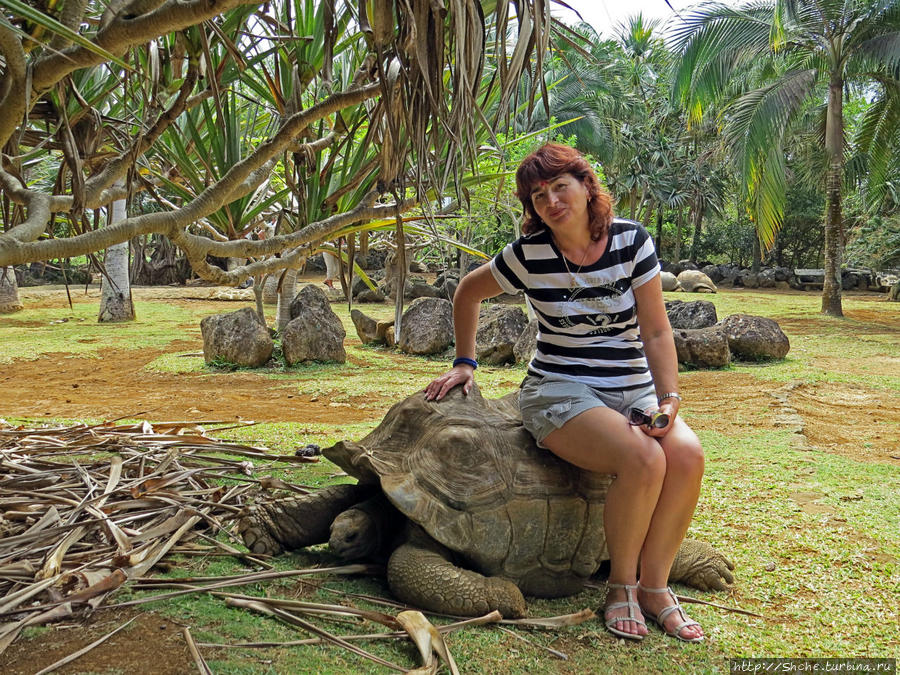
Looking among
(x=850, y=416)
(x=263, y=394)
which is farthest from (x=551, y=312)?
(x=263, y=394)

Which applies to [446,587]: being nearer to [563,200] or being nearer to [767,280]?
[563,200]

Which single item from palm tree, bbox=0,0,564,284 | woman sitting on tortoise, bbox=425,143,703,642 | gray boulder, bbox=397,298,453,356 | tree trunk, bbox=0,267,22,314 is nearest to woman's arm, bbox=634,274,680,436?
woman sitting on tortoise, bbox=425,143,703,642

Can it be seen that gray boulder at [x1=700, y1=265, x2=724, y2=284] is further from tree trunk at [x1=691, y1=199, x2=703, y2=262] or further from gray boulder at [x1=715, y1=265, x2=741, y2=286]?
tree trunk at [x1=691, y1=199, x2=703, y2=262]

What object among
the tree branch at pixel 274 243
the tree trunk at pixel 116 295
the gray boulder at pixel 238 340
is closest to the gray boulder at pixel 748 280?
the tree trunk at pixel 116 295

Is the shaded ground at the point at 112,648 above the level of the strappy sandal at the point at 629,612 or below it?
above

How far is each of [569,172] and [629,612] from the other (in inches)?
56.1

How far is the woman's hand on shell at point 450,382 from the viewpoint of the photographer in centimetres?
259

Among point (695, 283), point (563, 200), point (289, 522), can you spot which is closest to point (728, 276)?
point (695, 283)

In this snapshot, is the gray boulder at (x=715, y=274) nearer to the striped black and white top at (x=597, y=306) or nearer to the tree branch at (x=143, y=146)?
the striped black and white top at (x=597, y=306)

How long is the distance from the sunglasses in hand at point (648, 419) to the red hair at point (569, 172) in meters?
0.61

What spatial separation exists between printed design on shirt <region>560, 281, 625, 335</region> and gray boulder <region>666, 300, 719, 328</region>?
6.88 meters

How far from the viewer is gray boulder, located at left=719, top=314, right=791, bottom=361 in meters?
8.27

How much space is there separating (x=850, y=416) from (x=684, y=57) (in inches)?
427

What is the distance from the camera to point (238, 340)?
8.08 m
